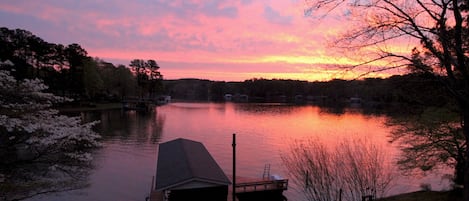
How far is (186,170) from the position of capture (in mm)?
16047

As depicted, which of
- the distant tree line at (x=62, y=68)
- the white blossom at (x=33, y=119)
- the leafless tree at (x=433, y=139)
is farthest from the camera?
the distant tree line at (x=62, y=68)

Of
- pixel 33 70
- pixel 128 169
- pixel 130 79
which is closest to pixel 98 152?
pixel 128 169

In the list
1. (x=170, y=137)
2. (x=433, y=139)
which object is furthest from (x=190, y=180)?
(x=170, y=137)

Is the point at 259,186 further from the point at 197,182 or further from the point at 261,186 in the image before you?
the point at 197,182

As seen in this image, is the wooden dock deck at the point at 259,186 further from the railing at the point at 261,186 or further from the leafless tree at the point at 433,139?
the leafless tree at the point at 433,139

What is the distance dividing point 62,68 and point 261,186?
227ft

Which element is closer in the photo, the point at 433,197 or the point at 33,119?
the point at 33,119

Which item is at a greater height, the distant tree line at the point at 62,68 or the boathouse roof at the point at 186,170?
the distant tree line at the point at 62,68

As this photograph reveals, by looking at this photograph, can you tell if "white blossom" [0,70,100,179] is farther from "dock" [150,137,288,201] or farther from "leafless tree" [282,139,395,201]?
"leafless tree" [282,139,395,201]

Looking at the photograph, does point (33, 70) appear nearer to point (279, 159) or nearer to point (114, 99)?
point (114, 99)

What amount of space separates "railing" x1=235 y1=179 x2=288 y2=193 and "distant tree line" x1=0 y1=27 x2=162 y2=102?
44025 mm

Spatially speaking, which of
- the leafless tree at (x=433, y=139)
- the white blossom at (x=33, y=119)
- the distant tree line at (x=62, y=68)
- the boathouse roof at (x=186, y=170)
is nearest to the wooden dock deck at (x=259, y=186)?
the boathouse roof at (x=186, y=170)

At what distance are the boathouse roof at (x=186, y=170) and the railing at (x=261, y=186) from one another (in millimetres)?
2121

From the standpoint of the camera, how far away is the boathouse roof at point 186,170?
15.1 metres
